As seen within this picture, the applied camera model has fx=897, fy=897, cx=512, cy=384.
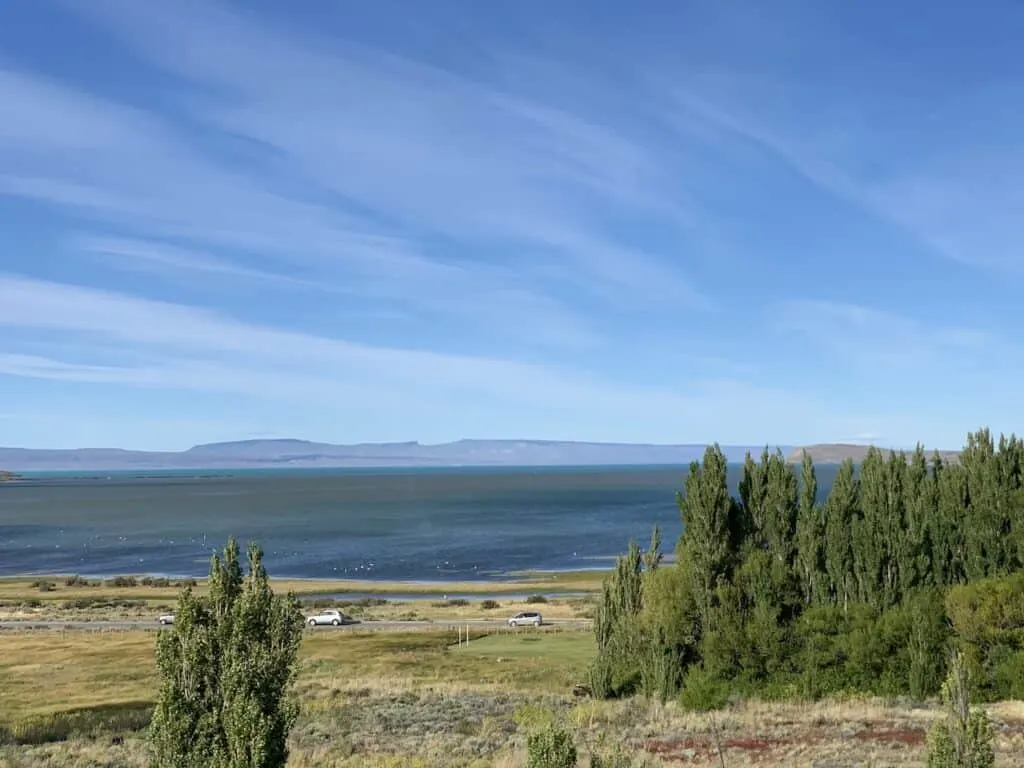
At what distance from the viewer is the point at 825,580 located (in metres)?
36.5

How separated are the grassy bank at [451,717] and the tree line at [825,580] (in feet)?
5.89

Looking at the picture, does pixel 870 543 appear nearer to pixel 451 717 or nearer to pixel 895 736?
pixel 895 736

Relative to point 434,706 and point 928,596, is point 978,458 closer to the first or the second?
point 928,596

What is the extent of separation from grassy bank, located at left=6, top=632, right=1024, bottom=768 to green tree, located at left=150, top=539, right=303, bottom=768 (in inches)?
218

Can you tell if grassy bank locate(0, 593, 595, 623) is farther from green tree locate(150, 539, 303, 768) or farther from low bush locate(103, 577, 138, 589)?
green tree locate(150, 539, 303, 768)

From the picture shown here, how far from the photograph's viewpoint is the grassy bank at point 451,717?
2433 cm

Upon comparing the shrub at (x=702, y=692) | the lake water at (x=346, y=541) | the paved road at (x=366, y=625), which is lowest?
the lake water at (x=346, y=541)

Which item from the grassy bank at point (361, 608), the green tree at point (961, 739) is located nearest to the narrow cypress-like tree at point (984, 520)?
the green tree at point (961, 739)

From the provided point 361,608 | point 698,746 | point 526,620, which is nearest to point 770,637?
point 698,746

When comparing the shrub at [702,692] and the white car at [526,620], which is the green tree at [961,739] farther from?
the white car at [526,620]

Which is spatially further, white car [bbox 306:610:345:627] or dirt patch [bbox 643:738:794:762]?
Answer: white car [bbox 306:610:345:627]

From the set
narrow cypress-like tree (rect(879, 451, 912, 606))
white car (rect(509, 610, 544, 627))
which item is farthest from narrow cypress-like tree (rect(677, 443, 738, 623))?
white car (rect(509, 610, 544, 627))

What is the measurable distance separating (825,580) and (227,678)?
27.9 meters

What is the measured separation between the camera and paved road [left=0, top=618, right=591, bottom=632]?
63.9 metres
